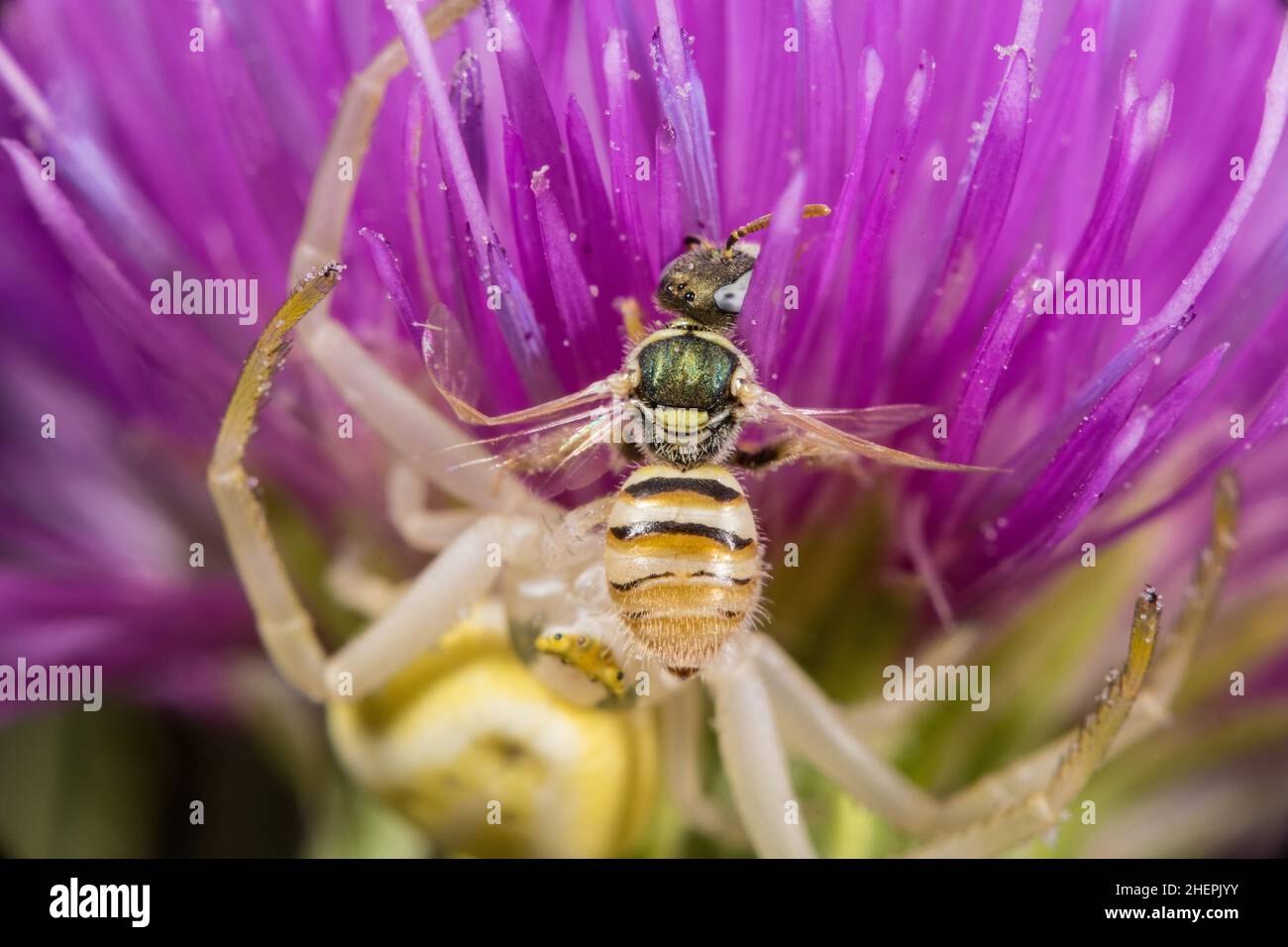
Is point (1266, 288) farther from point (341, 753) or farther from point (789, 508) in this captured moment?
point (341, 753)

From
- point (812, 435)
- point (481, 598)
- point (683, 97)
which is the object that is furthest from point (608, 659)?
point (683, 97)

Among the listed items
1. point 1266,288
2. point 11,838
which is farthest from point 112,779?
point 1266,288

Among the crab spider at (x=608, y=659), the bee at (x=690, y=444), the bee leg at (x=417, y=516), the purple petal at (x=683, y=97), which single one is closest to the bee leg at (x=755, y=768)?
the crab spider at (x=608, y=659)

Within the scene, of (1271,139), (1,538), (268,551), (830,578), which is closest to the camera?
(1271,139)

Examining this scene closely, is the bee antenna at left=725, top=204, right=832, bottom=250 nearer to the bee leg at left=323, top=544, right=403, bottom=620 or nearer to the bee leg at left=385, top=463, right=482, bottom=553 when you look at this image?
the bee leg at left=385, top=463, right=482, bottom=553

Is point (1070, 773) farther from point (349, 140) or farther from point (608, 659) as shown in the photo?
point (349, 140)

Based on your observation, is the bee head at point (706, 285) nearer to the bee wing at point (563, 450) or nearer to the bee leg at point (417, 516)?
the bee wing at point (563, 450)

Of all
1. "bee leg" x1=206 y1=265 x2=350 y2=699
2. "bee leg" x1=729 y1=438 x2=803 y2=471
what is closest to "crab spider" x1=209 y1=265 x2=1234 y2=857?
"bee leg" x1=206 y1=265 x2=350 y2=699
